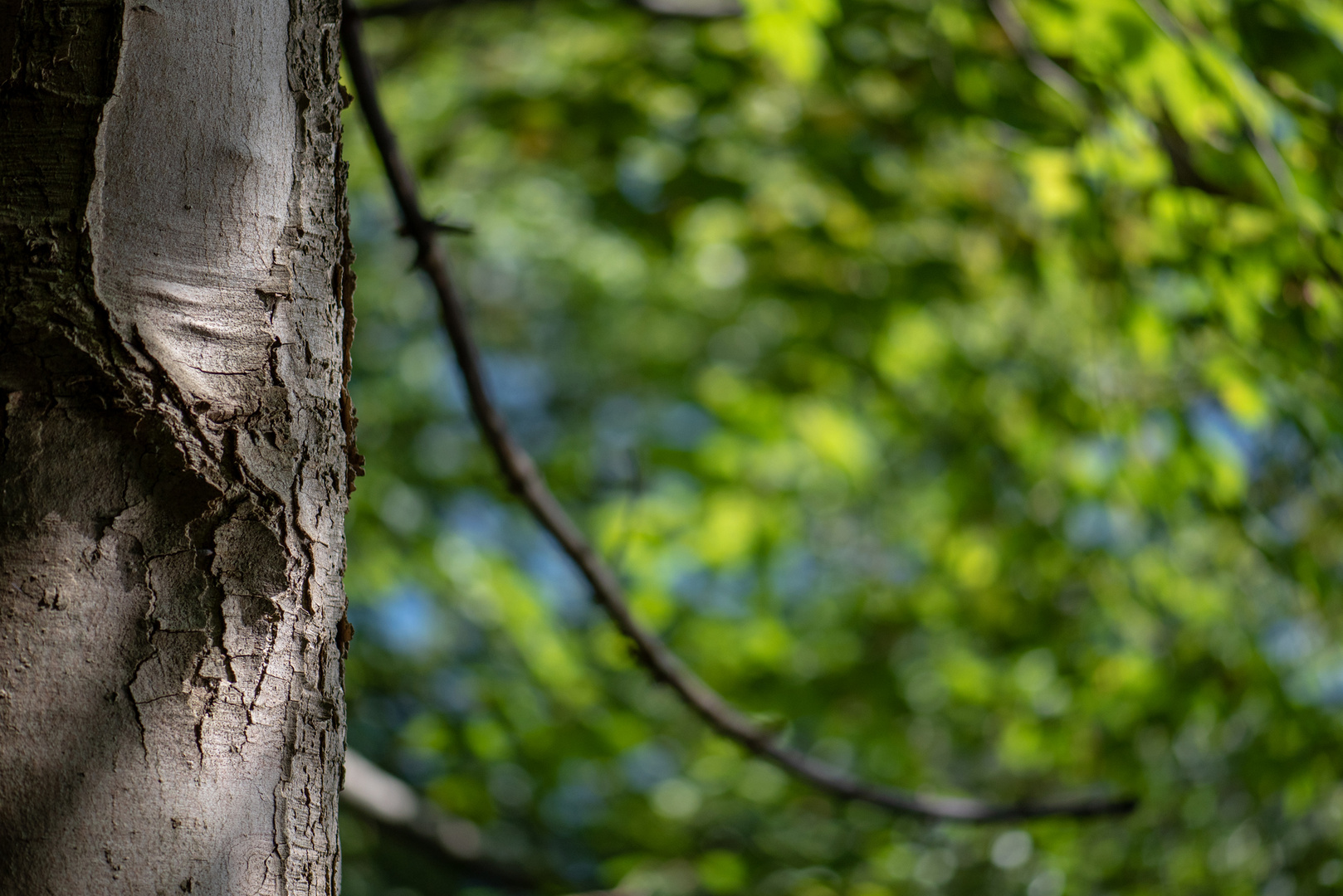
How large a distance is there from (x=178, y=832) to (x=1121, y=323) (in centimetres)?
191

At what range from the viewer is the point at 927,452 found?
390cm

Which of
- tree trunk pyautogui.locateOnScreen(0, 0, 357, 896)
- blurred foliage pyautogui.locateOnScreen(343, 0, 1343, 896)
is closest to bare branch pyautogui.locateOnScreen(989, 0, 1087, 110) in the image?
blurred foliage pyautogui.locateOnScreen(343, 0, 1343, 896)

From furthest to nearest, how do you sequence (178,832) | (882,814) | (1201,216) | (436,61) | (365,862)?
(365,862), (436,61), (882,814), (1201,216), (178,832)

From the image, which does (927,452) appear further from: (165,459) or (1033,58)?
(165,459)

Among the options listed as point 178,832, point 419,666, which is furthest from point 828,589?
point 178,832

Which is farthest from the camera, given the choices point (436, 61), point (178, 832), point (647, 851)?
point (436, 61)

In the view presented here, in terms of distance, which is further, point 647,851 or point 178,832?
point 647,851

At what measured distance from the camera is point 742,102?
2451 mm

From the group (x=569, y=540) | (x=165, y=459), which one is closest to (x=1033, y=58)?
(x=569, y=540)

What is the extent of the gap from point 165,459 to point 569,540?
0.93 metres

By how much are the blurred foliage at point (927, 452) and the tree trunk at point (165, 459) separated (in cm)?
109

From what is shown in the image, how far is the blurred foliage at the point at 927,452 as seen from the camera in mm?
1615

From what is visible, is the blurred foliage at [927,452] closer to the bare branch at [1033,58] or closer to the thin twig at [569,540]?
the bare branch at [1033,58]

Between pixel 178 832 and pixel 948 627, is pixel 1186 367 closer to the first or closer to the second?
pixel 948 627
